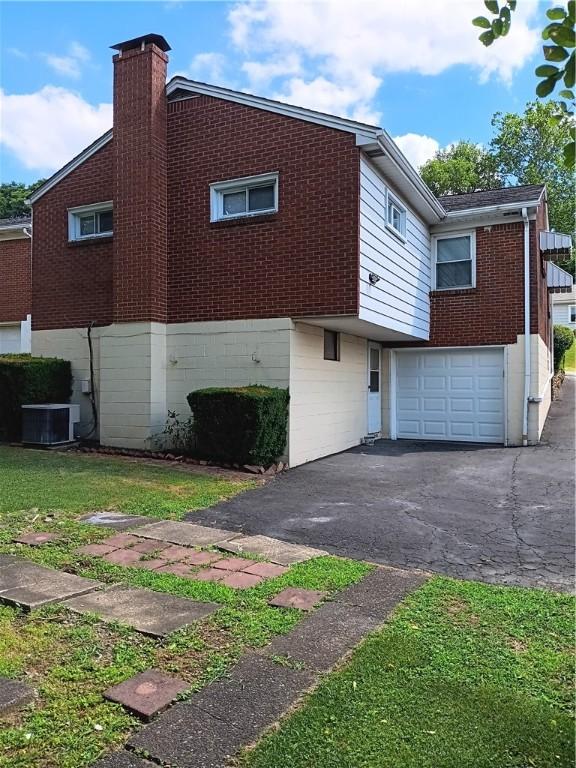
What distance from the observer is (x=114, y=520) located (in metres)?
5.95

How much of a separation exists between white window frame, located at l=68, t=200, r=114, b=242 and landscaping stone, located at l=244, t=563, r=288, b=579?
9.04 metres

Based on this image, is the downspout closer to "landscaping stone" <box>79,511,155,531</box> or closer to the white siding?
the white siding

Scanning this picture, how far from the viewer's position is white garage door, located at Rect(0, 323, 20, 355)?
750 inches

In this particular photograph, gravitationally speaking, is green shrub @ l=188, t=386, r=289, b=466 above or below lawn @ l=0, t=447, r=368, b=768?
above

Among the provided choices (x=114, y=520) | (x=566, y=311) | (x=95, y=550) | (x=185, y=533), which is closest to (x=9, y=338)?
(x=114, y=520)

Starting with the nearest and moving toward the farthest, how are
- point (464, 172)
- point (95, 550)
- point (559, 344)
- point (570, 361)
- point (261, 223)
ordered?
point (95, 550) < point (261, 223) < point (559, 344) < point (464, 172) < point (570, 361)

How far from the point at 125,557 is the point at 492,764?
3316 mm

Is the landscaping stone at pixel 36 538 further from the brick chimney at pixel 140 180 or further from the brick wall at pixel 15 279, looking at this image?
the brick wall at pixel 15 279

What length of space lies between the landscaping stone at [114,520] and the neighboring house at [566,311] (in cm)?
3430

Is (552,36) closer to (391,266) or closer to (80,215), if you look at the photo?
(391,266)

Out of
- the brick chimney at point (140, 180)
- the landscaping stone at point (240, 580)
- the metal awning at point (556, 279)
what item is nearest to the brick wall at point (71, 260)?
the brick chimney at point (140, 180)

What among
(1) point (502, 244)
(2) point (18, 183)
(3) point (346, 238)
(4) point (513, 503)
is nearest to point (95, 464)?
(3) point (346, 238)

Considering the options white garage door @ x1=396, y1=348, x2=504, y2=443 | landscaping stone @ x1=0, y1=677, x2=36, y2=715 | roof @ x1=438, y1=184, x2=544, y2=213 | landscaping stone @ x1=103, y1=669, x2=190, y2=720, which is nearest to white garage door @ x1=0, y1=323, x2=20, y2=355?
white garage door @ x1=396, y1=348, x2=504, y2=443

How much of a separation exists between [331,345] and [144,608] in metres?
8.29
